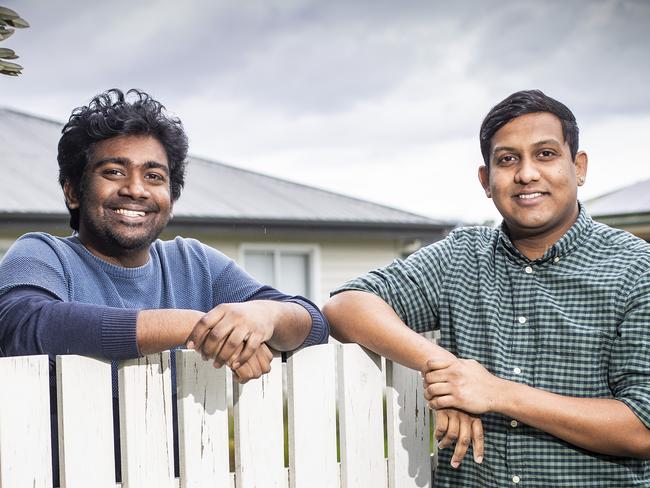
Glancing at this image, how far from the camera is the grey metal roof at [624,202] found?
1173 centimetres

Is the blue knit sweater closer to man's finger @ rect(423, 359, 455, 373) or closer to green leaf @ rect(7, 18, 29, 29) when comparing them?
man's finger @ rect(423, 359, 455, 373)

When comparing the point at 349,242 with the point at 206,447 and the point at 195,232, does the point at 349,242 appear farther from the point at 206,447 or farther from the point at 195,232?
the point at 206,447

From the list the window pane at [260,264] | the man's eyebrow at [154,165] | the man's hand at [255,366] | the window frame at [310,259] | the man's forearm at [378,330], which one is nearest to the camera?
the man's hand at [255,366]

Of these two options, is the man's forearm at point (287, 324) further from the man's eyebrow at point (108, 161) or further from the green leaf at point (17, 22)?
the green leaf at point (17, 22)

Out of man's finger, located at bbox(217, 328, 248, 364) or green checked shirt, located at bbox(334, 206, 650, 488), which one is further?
green checked shirt, located at bbox(334, 206, 650, 488)

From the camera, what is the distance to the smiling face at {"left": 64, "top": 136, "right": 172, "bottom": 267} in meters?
2.80

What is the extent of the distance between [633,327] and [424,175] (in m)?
53.1

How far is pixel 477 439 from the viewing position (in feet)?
8.25

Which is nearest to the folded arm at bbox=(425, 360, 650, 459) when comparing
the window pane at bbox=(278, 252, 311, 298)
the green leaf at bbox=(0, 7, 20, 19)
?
the green leaf at bbox=(0, 7, 20, 19)

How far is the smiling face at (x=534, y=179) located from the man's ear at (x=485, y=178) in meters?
0.10

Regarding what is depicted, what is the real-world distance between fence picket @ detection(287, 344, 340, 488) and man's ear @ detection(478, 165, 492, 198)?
0.75 metres

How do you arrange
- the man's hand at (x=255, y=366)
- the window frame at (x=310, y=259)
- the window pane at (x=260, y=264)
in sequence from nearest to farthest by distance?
the man's hand at (x=255, y=366) < the window pane at (x=260, y=264) < the window frame at (x=310, y=259)

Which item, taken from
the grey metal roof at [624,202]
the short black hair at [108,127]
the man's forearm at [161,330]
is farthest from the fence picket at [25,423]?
the grey metal roof at [624,202]

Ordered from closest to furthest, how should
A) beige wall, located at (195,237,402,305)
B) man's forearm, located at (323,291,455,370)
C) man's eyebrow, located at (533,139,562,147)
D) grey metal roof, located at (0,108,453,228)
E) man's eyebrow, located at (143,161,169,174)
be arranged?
man's forearm, located at (323,291,455,370) → man's eyebrow, located at (533,139,562,147) → man's eyebrow, located at (143,161,169,174) → grey metal roof, located at (0,108,453,228) → beige wall, located at (195,237,402,305)
